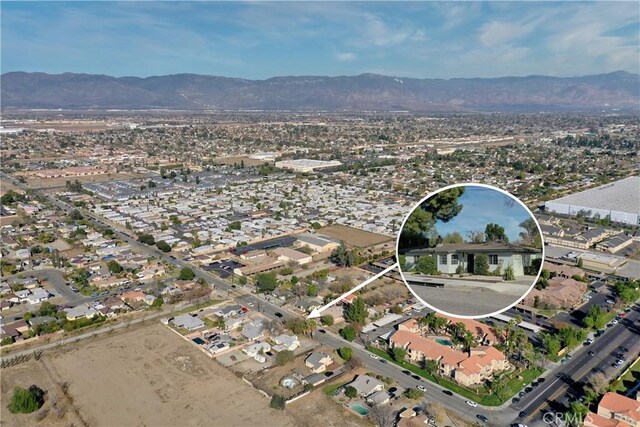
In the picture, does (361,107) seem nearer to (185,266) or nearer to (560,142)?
(560,142)

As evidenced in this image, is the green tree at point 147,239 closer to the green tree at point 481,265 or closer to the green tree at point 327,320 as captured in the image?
the green tree at point 327,320

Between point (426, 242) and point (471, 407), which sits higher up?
point (426, 242)

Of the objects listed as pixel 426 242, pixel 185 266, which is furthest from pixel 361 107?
pixel 426 242

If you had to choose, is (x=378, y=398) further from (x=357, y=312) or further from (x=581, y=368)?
(x=581, y=368)

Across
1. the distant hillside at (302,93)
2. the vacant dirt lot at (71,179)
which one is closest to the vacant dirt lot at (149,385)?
the vacant dirt lot at (71,179)

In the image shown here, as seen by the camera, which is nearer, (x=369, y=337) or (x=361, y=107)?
(x=369, y=337)

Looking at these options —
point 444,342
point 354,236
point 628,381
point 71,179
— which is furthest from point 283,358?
point 71,179
